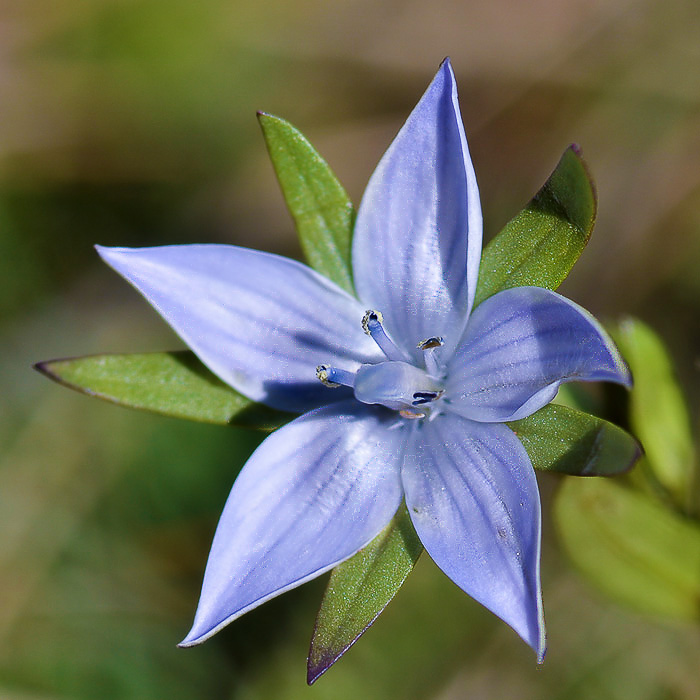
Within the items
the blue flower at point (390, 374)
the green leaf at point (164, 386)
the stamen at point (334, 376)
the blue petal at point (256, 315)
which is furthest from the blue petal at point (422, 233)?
the green leaf at point (164, 386)

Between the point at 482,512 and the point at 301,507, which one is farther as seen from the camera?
the point at 301,507

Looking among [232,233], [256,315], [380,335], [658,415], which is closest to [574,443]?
[380,335]

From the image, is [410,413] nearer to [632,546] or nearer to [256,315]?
[256,315]

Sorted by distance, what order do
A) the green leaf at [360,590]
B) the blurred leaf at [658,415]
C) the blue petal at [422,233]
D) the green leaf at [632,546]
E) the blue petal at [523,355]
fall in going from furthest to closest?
the blurred leaf at [658,415] → the green leaf at [632,546] → the blue petal at [422,233] → the green leaf at [360,590] → the blue petal at [523,355]

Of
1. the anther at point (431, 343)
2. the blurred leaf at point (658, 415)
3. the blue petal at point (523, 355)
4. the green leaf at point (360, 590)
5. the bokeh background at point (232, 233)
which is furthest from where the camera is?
the bokeh background at point (232, 233)

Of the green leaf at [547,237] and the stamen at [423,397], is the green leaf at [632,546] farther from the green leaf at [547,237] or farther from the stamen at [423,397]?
the green leaf at [547,237]
